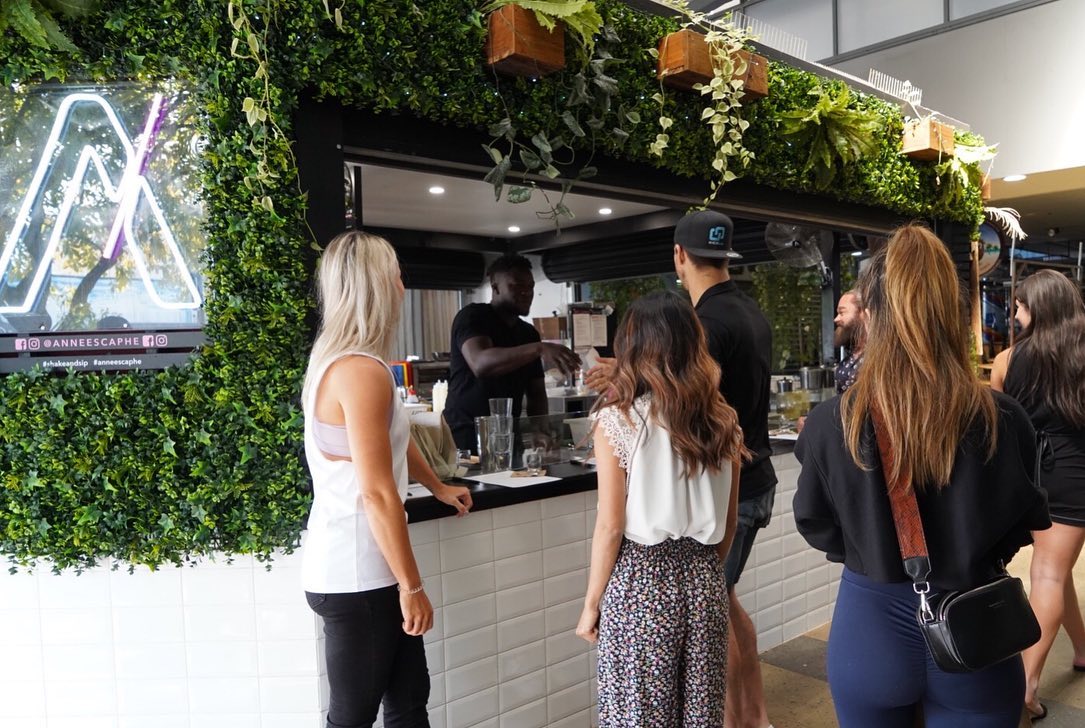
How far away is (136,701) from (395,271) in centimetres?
148

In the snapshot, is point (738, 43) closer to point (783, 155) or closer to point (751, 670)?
point (783, 155)

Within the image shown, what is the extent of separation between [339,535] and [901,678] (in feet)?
4.12


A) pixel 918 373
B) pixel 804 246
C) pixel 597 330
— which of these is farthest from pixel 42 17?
pixel 597 330

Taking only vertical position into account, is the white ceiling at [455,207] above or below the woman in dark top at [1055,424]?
above

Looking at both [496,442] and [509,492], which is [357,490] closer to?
[509,492]

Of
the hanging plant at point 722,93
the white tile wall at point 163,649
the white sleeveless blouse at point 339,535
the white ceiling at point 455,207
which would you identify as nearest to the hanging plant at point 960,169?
the hanging plant at point 722,93

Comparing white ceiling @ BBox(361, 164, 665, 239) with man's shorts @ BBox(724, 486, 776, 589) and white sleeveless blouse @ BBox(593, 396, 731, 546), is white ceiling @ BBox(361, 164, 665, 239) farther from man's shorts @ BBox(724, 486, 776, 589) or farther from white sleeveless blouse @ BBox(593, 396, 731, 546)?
white sleeveless blouse @ BBox(593, 396, 731, 546)

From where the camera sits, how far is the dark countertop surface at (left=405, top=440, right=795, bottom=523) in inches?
93.3

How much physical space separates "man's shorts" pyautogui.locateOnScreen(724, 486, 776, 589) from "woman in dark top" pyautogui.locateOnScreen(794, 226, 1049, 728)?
1.09m

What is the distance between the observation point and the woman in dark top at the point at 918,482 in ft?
4.83

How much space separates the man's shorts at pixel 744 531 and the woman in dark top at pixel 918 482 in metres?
1.09

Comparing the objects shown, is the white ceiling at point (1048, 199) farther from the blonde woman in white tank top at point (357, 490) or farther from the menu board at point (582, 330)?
the blonde woman in white tank top at point (357, 490)

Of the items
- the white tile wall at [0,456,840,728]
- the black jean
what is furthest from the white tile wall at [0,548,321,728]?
the black jean

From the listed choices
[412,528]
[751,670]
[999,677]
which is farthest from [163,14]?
[751,670]
